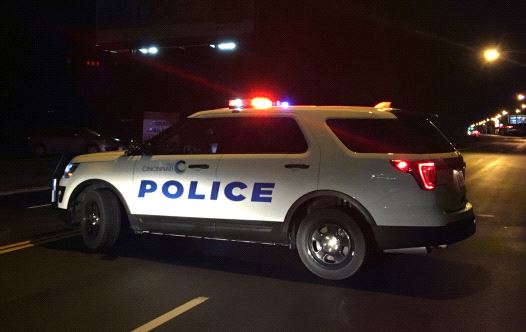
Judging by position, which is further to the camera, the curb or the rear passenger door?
the curb

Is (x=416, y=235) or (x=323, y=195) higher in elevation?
(x=323, y=195)

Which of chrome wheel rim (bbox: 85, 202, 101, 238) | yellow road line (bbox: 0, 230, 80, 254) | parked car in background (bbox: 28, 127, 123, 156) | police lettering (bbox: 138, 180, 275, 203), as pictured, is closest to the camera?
police lettering (bbox: 138, 180, 275, 203)

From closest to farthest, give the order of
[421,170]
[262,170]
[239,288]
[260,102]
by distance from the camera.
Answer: [421,170] → [239,288] → [262,170] → [260,102]

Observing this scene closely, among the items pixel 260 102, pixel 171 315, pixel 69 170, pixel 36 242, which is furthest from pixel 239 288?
pixel 36 242

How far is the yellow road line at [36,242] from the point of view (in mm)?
7500

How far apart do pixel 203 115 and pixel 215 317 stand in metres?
2.82

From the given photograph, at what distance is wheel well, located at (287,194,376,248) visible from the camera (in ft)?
19.3

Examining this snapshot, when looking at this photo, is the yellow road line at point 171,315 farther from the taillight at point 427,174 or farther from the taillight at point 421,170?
the taillight at point 427,174

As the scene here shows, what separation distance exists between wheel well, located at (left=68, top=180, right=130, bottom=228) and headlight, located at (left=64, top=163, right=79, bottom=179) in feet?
0.85

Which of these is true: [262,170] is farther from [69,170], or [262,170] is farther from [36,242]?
[36,242]

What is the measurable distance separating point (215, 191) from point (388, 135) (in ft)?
6.55

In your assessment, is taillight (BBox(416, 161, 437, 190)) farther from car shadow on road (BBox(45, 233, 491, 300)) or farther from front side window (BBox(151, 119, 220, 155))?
front side window (BBox(151, 119, 220, 155))

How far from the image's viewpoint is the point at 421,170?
5.63 metres

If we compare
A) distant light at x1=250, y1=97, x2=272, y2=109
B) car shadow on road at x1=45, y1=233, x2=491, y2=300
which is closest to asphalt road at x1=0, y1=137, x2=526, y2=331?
car shadow on road at x1=45, y1=233, x2=491, y2=300
